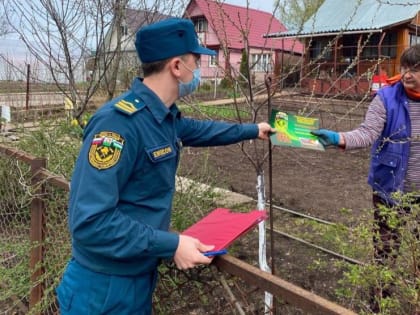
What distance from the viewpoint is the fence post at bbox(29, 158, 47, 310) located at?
2.90 m

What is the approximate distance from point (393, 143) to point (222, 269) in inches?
54.5

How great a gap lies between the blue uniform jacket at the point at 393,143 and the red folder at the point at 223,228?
1091 mm

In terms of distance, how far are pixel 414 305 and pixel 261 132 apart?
1035 millimetres

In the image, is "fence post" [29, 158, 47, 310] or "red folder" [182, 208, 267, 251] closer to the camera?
"red folder" [182, 208, 267, 251]

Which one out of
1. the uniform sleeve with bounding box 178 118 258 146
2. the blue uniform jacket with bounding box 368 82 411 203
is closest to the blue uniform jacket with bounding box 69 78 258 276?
the uniform sleeve with bounding box 178 118 258 146

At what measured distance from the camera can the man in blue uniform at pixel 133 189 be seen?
5.19ft

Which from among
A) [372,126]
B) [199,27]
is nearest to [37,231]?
[372,126]

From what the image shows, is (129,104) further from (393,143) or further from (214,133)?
(393,143)

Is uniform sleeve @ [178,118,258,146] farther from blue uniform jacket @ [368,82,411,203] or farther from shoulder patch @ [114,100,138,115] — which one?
blue uniform jacket @ [368,82,411,203]

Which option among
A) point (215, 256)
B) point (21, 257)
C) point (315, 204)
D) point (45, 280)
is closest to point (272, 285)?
point (215, 256)

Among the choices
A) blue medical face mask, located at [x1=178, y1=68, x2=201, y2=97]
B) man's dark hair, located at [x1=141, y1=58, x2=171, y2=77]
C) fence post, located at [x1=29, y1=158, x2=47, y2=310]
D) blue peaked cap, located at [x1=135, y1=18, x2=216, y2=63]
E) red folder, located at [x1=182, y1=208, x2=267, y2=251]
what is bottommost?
fence post, located at [x1=29, y1=158, x2=47, y2=310]

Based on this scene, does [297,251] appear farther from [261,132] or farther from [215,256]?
[215,256]

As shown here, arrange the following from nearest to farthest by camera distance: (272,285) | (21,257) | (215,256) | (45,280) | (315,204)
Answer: (272,285)
(215,256)
(45,280)
(21,257)
(315,204)

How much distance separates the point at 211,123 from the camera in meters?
2.35
